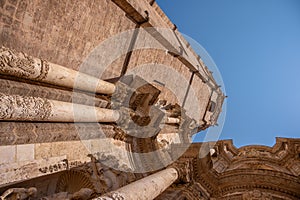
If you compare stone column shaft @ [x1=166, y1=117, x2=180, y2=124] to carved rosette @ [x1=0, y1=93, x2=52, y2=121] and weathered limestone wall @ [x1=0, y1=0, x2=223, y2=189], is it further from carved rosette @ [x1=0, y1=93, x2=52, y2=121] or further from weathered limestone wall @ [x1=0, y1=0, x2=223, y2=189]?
carved rosette @ [x1=0, y1=93, x2=52, y2=121]

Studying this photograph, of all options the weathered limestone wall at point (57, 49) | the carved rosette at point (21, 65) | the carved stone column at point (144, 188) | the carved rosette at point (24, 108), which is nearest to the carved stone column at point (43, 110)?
the carved rosette at point (24, 108)

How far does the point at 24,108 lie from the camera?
514 cm

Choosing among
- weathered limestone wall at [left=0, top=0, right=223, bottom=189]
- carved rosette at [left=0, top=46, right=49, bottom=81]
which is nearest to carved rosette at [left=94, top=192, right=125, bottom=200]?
weathered limestone wall at [left=0, top=0, right=223, bottom=189]

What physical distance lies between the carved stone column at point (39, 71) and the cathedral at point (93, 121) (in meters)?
0.02

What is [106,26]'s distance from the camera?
9.08 metres

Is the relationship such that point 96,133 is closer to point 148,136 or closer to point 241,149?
point 148,136

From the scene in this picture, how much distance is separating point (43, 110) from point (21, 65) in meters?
1.10

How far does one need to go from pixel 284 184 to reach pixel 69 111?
7.24 meters

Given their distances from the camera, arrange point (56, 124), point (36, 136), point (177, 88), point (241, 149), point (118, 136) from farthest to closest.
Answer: point (177, 88) → point (241, 149) → point (118, 136) → point (56, 124) → point (36, 136)

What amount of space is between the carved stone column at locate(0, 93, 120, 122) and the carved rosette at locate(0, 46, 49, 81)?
58 cm

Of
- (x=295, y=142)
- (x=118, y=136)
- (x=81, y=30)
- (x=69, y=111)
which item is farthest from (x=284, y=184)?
(x=81, y=30)

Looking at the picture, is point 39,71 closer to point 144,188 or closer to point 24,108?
point 24,108

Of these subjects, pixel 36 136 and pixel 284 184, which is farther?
pixel 284 184

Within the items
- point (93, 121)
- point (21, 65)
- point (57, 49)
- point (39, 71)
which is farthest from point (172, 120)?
point (21, 65)
